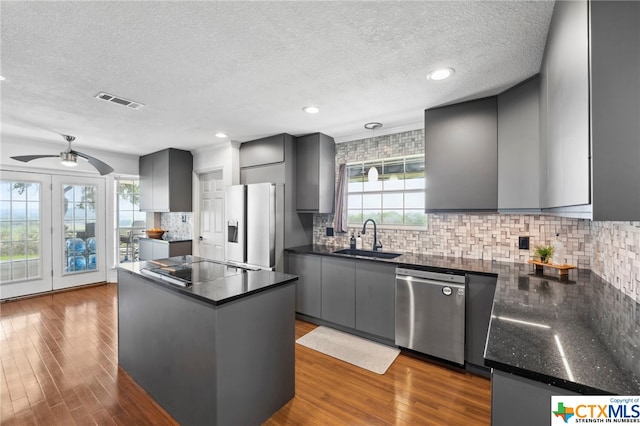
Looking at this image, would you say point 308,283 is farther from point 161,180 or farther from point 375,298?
point 161,180

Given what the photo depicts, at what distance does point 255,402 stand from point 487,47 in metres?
2.75

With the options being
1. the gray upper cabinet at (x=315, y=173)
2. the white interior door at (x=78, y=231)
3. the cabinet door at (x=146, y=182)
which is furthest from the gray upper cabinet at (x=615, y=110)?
the white interior door at (x=78, y=231)

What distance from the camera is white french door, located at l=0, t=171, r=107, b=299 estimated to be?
4320 mm

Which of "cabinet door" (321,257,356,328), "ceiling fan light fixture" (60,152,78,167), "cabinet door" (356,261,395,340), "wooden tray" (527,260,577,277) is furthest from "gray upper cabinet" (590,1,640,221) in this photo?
"ceiling fan light fixture" (60,152,78,167)

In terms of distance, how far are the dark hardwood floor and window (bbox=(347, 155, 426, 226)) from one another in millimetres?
1635

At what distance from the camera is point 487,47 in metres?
1.76

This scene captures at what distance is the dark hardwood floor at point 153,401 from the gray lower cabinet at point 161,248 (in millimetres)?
1739

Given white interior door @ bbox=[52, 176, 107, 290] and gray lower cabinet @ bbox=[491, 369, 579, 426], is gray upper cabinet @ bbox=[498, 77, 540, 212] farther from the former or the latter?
white interior door @ bbox=[52, 176, 107, 290]

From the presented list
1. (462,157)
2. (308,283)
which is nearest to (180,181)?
(308,283)

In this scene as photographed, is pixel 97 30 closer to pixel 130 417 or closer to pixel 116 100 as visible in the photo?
pixel 116 100

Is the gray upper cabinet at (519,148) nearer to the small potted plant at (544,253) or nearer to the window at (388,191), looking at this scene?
the small potted plant at (544,253)

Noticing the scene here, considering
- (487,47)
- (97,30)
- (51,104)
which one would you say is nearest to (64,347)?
(51,104)

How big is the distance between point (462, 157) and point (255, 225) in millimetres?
2564

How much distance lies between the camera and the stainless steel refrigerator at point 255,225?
3.59 metres
